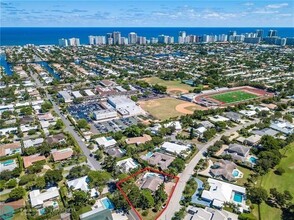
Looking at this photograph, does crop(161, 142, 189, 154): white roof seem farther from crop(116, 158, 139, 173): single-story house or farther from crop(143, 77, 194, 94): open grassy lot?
crop(143, 77, 194, 94): open grassy lot

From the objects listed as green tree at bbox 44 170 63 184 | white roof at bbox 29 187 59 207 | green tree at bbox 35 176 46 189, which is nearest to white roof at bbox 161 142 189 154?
green tree at bbox 44 170 63 184

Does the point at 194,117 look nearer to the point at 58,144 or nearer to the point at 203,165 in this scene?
the point at 203,165

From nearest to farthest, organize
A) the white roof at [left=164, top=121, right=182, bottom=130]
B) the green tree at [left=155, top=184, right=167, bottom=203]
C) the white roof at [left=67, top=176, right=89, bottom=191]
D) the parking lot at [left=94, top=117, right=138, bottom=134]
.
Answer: the green tree at [left=155, top=184, right=167, bottom=203], the white roof at [left=67, top=176, right=89, bottom=191], the white roof at [left=164, top=121, right=182, bottom=130], the parking lot at [left=94, top=117, right=138, bottom=134]

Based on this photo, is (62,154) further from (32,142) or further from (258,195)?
(258,195)

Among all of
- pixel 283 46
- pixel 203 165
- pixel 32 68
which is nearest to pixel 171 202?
pixel 203 165

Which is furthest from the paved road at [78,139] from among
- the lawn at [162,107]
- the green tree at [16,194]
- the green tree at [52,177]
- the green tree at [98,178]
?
the lawn at [162,107]

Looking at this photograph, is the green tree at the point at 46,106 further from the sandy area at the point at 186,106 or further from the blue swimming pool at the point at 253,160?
the blue swimming pool at the point at 253,160
